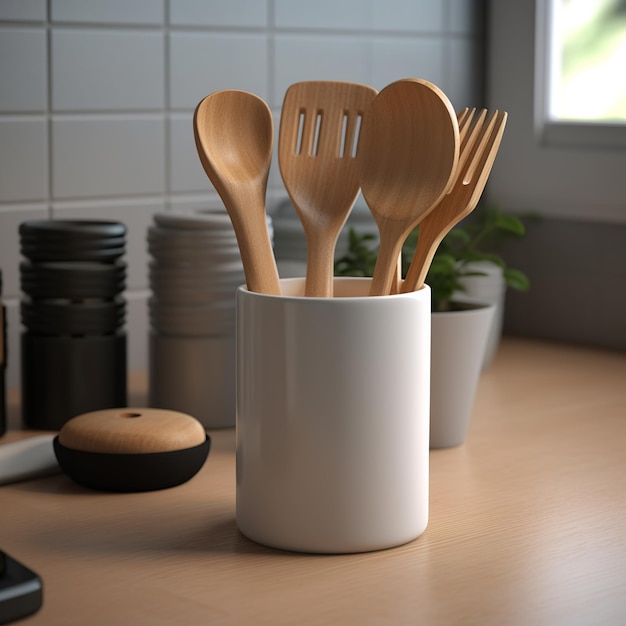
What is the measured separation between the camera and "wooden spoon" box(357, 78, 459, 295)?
64 centimetres

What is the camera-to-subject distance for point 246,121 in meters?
0.70

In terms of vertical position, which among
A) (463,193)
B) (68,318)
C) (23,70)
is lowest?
(68,318)

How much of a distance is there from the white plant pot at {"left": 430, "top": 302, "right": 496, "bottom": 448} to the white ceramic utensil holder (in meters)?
0.23

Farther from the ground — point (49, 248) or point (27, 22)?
point (27, 22)

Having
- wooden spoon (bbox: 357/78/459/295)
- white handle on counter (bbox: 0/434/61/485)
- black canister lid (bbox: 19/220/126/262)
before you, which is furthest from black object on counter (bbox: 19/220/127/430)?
wooden spoon (bbox: 357/78/459/295)

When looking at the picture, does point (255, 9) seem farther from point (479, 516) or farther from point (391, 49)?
point (479, 516)

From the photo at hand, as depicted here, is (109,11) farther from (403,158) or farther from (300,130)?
(403,158)

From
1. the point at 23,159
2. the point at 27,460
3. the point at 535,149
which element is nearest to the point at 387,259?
the point at 27,460

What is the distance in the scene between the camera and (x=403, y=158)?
2.18 feet

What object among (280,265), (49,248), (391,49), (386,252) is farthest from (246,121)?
(391,49)

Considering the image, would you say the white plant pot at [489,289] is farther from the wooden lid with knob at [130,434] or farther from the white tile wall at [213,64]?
→ the wooden lid with knob at [130,434]

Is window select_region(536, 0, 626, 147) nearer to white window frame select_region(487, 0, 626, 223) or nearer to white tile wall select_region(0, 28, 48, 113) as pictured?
white window frame select_region(487, 0, 626, 223)

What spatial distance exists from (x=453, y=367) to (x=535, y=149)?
67cm

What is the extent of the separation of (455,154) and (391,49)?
0.87 m
